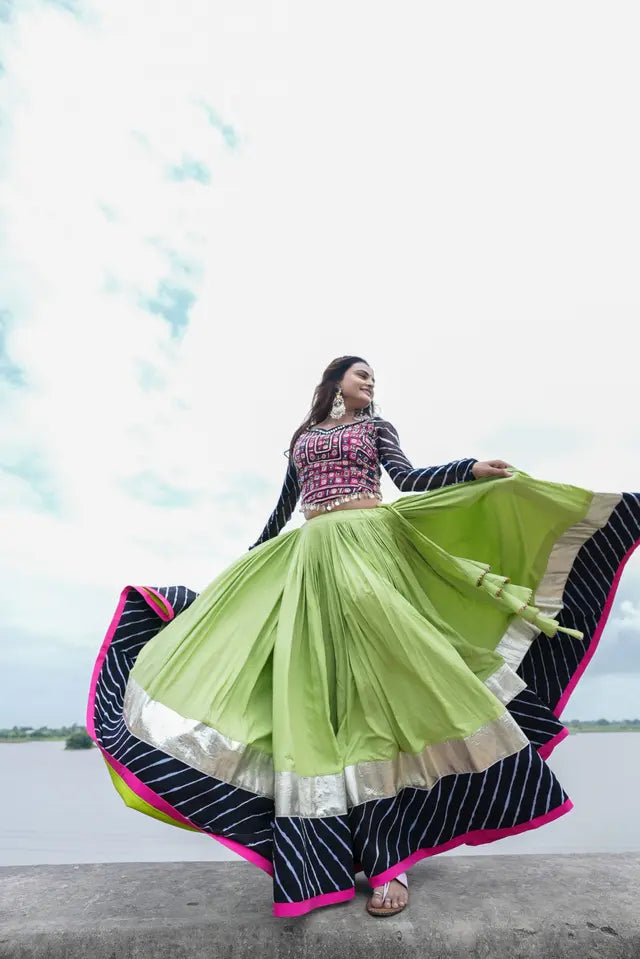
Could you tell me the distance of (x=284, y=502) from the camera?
9.63 ft

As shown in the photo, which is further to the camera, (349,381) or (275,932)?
Answer: (349,381)

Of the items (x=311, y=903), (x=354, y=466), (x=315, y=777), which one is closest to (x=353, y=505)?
(x=354, y=466)

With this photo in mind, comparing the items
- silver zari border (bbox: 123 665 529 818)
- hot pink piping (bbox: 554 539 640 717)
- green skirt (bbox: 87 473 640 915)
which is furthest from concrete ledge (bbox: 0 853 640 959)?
hot pink piping (bbox: 554 539 640 717)

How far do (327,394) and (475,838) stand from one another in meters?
1.67

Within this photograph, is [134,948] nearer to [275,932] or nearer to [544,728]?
[275,932]

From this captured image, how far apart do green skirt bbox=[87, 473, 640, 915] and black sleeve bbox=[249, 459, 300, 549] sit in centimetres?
44

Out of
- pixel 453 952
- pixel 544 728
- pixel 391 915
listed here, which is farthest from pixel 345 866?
pixel 544 728

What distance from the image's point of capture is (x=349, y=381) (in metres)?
2.79

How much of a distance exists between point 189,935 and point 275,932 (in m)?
0.23

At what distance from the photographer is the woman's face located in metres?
2.78

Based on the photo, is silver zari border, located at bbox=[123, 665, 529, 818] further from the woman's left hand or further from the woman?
the woman's left hand

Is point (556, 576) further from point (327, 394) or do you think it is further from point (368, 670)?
point (327, 394)

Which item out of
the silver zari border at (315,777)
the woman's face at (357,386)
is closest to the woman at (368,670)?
the silver zari border at (315,777)

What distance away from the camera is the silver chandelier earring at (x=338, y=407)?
9.04ft
